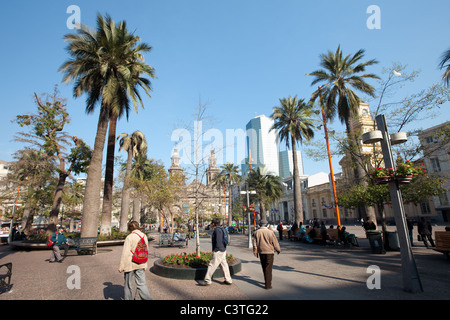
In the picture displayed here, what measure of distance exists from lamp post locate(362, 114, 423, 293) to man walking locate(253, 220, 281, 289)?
9.24ft

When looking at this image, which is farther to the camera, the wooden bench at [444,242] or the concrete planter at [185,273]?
the wooden bench at [444,242]

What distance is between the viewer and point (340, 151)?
1448 centimetres

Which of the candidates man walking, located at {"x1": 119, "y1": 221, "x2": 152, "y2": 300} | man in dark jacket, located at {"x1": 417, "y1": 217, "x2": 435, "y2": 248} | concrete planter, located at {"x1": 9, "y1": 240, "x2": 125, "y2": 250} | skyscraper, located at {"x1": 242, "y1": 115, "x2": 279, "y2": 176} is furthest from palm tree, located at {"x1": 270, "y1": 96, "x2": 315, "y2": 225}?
skyscraper, located at {"x1": 242, "y1": 115, "x2": 279, "y2": 176}

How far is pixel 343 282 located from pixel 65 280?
807 centimetres

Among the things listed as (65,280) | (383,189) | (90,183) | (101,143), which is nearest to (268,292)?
(65,280)

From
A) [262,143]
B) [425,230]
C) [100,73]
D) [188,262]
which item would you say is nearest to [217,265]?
[188,262]

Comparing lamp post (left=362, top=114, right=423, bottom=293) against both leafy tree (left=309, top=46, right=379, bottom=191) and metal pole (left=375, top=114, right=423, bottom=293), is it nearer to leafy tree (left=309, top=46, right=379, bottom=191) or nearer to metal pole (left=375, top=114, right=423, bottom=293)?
metal pole (left=375, top=114, right=423, bottom=293)

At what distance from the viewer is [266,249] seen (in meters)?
6.20

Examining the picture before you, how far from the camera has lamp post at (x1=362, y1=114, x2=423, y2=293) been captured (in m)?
5.46

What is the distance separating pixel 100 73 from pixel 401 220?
19178 mm

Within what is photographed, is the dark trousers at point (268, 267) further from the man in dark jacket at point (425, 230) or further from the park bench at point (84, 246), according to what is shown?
the park bench at point (84, 246)

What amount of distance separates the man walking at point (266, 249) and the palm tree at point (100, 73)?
1316cm

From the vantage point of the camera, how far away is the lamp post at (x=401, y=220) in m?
5.46

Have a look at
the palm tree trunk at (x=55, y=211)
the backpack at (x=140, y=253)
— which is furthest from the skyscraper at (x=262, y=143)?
the backpack at (x=140, y=253)
